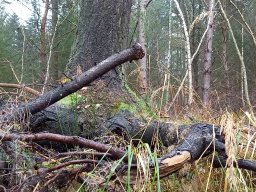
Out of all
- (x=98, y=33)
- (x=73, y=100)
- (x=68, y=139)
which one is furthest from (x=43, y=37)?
(x=68, y=139)

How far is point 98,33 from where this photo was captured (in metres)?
3.38

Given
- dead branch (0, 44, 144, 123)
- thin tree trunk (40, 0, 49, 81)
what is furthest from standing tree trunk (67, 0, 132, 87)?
thin tree trunk (40, 0, 49, 81)

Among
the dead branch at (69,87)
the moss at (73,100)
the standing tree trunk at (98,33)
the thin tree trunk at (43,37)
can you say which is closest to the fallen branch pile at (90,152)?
the dead branch at (69,87)

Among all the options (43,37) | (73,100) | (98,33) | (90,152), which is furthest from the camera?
(43,37)

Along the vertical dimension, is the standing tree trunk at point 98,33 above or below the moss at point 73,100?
above

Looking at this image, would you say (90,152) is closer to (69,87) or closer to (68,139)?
(68,139)

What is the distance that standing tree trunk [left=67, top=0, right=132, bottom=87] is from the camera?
3352 mm

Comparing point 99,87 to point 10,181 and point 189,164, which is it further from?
point 10,181

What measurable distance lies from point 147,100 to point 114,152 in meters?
1.50

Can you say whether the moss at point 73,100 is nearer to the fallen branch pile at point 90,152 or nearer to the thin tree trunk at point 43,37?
the fallen branch pile at point 90,152

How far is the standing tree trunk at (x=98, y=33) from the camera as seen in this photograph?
3.35 m

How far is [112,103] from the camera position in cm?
293

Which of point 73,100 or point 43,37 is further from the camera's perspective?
point 43,37

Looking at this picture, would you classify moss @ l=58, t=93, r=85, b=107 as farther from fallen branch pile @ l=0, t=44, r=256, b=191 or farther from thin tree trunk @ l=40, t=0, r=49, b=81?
thin tree trunk @ l=40, t=0, r=49, b=81
